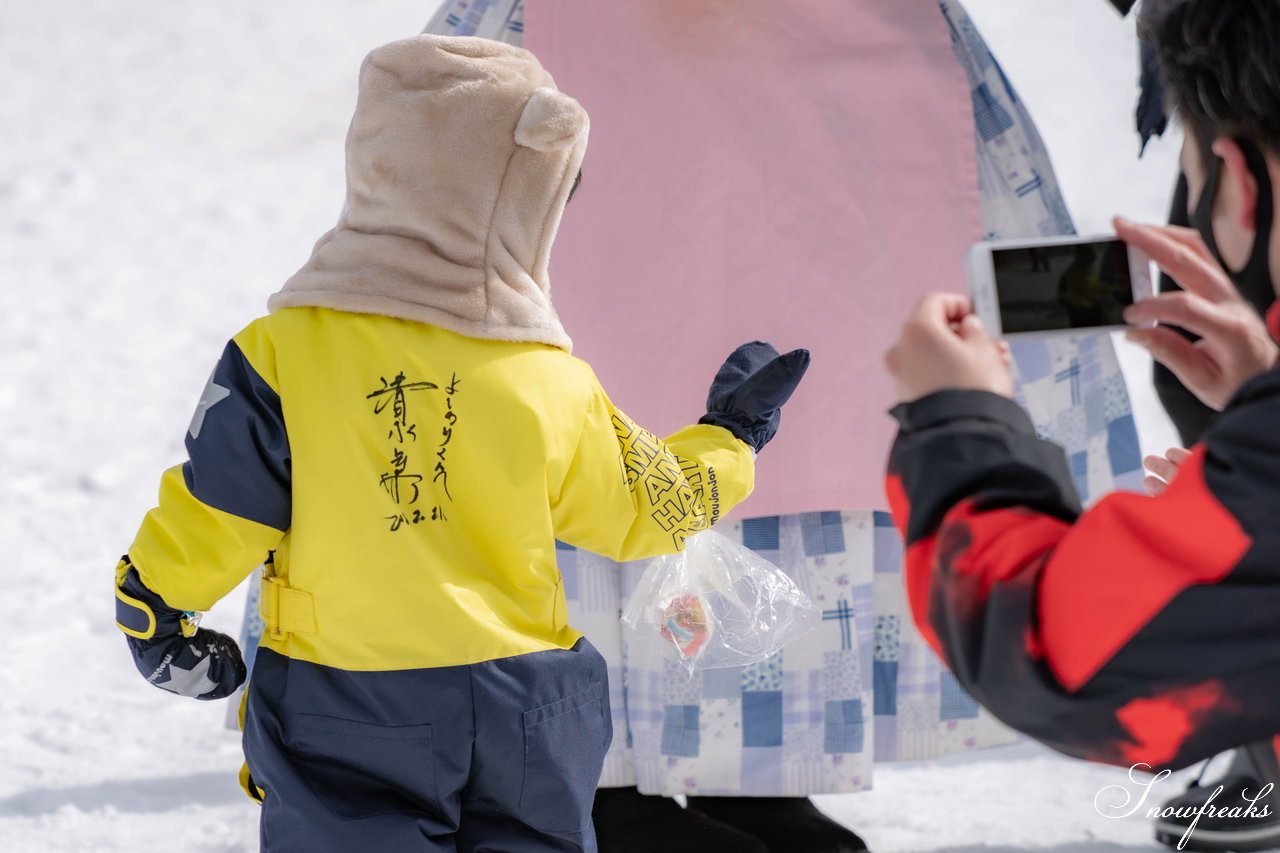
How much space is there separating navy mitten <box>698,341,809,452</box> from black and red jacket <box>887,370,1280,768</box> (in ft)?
1.69

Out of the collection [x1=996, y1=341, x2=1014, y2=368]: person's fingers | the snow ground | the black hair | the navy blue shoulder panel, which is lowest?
the snow ground

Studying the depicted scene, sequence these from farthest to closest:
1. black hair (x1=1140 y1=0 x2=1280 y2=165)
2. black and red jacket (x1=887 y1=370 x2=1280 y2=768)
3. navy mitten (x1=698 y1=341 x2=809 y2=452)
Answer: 1. navy mitten (x1=698 y1=341 x2=809 y2=452)
2. black hair (x1=1140 y1=0 x2=1280 y2=165)
3. black and red jacket (x1=887 y1=370 x2=1280 y2=768)

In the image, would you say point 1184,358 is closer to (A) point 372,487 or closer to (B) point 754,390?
(B) point 754,390

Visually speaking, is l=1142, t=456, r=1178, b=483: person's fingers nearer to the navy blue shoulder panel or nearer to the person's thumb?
the person's thumb

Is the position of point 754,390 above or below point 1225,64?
below

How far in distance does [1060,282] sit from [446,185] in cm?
50

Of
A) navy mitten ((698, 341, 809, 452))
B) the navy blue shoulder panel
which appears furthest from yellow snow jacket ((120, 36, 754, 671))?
navy mitten ((698, 341, 809, 452))

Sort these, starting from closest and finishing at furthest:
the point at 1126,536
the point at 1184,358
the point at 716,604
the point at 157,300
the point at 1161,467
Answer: the point at 1126,536 → the point at 1184,358 → the point at 1161,467 → the point at 716,604 → the point at 157,300

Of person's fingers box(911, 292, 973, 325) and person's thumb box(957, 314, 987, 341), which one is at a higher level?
person's fingers box(911, 292, 973, 325)

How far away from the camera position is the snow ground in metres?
1.73

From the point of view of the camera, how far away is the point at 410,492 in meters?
1.06

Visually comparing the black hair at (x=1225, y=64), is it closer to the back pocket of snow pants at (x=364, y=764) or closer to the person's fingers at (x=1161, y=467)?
the person's fingers at (x=1161, y=467)

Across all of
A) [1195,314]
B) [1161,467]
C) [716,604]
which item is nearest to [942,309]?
[1195,314]

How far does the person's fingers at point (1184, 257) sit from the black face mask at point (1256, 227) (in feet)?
0.05
